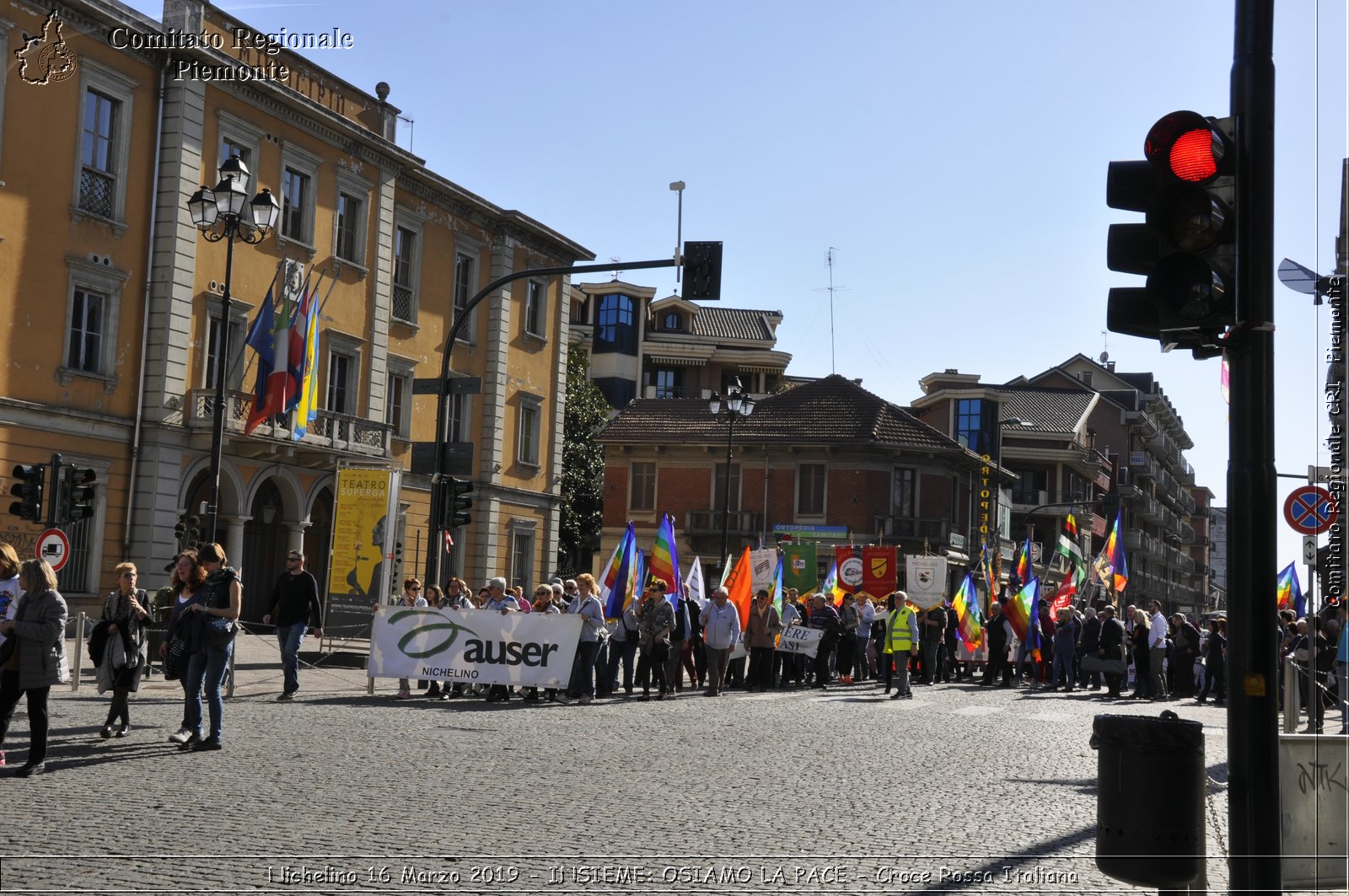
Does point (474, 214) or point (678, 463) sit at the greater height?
point (474, 214)

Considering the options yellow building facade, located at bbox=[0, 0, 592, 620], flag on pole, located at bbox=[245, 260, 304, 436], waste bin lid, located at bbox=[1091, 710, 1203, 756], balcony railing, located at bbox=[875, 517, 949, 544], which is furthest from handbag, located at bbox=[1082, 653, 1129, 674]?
balcony railing, located at bbox=[875, 517, 949, 544]

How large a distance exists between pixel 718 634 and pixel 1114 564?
56.8 feet

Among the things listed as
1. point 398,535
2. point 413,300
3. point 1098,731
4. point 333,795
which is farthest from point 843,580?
point 1098,731

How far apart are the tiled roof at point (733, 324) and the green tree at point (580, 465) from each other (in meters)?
14.1

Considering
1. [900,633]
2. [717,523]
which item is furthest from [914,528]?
[900,633]

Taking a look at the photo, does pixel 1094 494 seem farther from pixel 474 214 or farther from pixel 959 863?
pixel 959 863

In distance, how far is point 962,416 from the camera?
7506 cm

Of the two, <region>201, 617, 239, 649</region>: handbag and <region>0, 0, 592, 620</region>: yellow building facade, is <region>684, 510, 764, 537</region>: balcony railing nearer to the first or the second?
<region>0, 0, 592, 620</region>: yellow building facade

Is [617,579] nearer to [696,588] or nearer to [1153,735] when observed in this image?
[696,588]

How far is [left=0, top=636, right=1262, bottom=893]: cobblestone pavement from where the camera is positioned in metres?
7.36

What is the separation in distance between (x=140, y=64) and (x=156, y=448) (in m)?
7.88

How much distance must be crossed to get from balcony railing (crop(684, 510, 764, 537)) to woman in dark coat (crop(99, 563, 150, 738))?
47863mm

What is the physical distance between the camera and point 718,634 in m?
23.1

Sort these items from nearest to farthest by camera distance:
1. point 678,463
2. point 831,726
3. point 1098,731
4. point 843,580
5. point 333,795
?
point 1098,731
point 333,795
point 831,726
point 843,580
point 678,463
